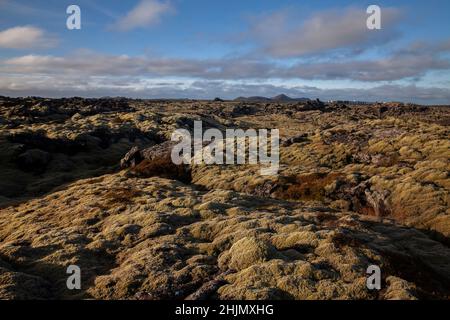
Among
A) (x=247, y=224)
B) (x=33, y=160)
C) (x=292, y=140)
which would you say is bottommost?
(x=247, y=224)

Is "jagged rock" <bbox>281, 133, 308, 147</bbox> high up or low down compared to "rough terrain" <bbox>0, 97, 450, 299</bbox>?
up

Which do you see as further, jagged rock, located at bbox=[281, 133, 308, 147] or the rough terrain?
jagged rock, located at bbox=[281, 133, 308, 147]

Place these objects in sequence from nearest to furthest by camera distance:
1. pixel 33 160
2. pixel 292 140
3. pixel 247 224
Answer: pixel 247 224, pixel 292 140, pixel 33 160

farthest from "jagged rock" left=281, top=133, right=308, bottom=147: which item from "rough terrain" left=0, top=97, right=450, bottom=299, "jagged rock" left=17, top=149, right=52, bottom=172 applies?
"jagged rock" left=17, top=149, right=52, bottom=172

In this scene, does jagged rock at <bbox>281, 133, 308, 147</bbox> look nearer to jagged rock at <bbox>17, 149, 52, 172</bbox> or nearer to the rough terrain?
the rough terrain

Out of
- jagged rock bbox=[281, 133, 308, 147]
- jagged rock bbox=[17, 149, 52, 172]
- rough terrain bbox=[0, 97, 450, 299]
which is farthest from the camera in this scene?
jagged rock bbox=[17, 149, 52, 172]

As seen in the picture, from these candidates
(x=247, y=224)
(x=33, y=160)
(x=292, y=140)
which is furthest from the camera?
(x=33, y=160)

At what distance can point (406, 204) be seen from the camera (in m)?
36.3

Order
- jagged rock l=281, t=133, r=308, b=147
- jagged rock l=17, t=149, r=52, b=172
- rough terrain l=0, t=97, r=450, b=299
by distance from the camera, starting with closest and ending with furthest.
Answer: rough terrain l=0, t=97, r=450, b=299
jagged rock l=281, t=133, r=308, b=147
jagged rock l=17, t=149, r=52, b=172

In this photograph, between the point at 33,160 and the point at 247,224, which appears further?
the point at 33,160

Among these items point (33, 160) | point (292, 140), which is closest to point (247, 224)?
point (292, 140)

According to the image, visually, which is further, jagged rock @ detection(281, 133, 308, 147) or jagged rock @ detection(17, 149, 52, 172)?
jagged rock @ detection(17, 149, 52, 172)

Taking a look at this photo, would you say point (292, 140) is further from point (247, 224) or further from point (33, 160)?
point (33, 160)

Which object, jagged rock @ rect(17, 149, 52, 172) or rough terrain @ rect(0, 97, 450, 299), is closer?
rough terrain @ rect(0, 97, 450, 299)
